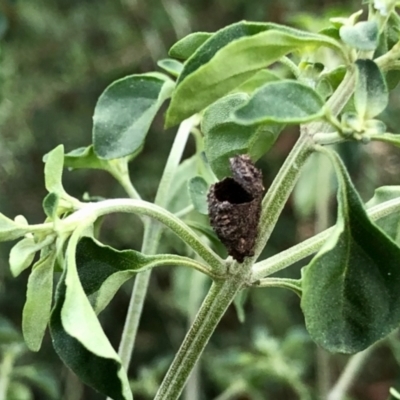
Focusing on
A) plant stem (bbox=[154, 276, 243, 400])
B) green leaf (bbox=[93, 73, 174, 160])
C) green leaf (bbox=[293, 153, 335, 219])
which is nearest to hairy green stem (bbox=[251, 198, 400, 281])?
plant stem (bbox=[154, 276, 243, 400])

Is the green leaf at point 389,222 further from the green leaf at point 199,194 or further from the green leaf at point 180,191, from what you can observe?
the green leaf at point 180,191

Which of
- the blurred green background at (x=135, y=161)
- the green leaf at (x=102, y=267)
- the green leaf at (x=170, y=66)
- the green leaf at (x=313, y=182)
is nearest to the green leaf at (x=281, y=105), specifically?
the green leaf at (x=102, y=267)

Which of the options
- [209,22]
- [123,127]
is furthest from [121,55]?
[123,127]

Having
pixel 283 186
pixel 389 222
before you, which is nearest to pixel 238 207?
pixel 283 186

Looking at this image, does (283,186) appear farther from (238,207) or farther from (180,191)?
(180,191)

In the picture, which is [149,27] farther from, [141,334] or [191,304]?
[191,304]

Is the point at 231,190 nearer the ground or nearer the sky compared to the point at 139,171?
nearer the sky
